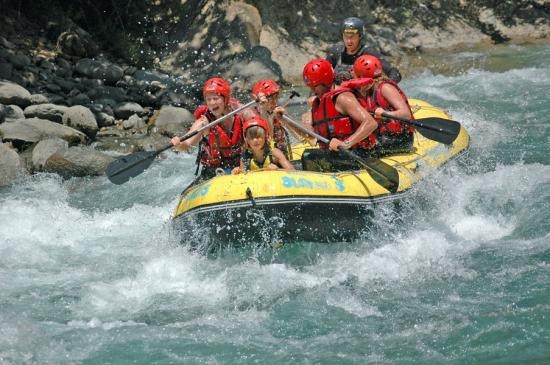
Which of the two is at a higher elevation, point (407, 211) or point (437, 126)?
point (437, 126)

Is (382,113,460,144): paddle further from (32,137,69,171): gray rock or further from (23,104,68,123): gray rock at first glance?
(23,104,68,123): gray rock

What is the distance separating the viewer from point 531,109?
421 inches

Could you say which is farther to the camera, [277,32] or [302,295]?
[277,32]

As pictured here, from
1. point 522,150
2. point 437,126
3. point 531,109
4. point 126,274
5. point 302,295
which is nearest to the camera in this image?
point 302,295

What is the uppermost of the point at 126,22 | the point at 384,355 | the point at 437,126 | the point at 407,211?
the point at 126,22

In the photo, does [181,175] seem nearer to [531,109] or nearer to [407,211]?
[407,211]

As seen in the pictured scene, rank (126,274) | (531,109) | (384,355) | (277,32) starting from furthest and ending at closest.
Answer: (277,32)
(531,109)
(126,274)
(384,355)

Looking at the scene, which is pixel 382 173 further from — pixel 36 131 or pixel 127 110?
pixel 127 110

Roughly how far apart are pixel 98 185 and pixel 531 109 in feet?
17.9

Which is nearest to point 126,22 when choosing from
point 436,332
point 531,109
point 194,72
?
point 194,72

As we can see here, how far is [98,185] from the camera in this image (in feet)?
31.2

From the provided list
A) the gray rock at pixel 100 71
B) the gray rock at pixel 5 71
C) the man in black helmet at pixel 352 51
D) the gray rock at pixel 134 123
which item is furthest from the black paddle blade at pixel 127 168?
the gray rock at pixel 100 71

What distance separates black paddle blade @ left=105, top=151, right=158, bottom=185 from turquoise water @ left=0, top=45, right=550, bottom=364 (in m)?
0.63

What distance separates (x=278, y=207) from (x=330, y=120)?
1091mm
